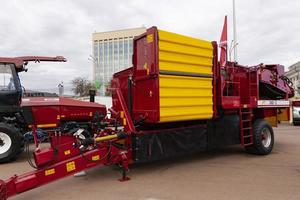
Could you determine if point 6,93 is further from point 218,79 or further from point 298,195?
point 298,195

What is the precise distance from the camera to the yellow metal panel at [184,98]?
6734 millimetres

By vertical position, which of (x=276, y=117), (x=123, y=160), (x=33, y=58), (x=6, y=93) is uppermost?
(x=33, y=58)

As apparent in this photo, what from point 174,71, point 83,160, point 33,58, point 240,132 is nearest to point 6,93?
point 33,58

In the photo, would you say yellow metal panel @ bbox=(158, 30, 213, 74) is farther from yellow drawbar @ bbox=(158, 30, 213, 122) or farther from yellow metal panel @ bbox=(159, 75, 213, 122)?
A: yellow metal panel @ bbox=(159, 75, 213, 122)

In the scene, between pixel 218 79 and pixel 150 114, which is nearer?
pixel 150 114

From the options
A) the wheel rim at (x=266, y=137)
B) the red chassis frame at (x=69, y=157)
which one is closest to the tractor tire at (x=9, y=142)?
the red chassis frame at (x=69, y=157)

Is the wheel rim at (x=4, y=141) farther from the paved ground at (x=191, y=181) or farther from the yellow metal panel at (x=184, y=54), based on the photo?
the yellow metal panel at (x=184, y=54)

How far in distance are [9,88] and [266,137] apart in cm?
744

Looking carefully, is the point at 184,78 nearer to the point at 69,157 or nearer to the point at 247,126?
the point at 69,157

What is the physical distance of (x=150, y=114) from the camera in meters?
6.86

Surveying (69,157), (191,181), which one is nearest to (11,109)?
(69,157)

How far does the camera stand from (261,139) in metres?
9.08

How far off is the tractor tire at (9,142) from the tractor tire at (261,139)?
20.5 feet

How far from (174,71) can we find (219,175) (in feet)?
7.63
